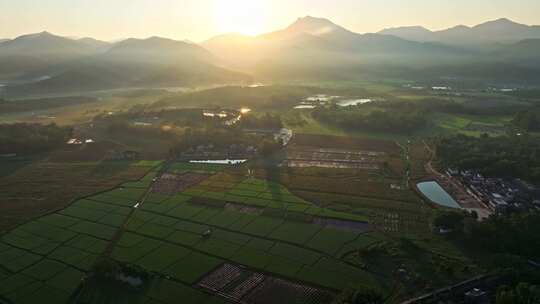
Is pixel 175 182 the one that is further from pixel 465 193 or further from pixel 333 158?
pixel 465 193

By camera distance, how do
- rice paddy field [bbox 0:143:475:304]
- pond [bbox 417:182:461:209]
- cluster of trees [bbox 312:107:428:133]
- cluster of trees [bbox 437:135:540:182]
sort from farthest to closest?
cluster of trees [bbox 312:107:428:133], cluster of trees [bbox 437:135:540:182], pond [bbox 417:182:461:209], rice paddy field [bbox 0:143:475:304]

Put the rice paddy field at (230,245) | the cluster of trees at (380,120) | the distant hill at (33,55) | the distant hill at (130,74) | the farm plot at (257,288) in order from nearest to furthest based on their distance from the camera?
the farm plot at (257,288) → the rice paddy field at (230,245) → the cluster of trees at (380,120) → the distant hill at (130,74) → the distant hill at (33,55)

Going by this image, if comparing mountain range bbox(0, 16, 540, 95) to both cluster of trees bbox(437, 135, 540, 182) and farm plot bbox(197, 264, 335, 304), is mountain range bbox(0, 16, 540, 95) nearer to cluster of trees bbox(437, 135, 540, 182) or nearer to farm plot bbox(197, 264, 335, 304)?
cluster of trees bbox(437, 135, 540, 182)

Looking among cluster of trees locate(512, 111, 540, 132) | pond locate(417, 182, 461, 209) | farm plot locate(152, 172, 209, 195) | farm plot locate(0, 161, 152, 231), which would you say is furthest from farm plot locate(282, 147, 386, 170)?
cluster of trees locate(512, 111, 540, 132)

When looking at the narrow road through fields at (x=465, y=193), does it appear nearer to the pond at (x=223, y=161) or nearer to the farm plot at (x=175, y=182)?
the pond at (x=223, y=161)

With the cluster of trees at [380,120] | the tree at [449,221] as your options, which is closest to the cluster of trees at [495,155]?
the cluster of trees at [380,120]

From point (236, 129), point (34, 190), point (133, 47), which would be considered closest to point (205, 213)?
point (34, 190)
